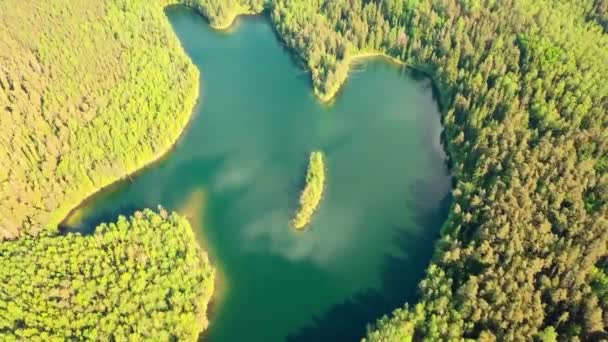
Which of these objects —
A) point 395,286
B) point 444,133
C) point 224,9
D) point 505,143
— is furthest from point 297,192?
point 224,9

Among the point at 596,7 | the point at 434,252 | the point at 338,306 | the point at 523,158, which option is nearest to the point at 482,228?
the point at 434,252

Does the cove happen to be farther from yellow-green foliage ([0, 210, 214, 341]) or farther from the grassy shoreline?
yellow-green foliage ([0, 210, 214, 341])

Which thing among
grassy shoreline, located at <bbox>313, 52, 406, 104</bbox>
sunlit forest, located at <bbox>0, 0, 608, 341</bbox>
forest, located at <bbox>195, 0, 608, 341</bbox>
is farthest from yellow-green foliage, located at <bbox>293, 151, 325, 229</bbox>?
forest, located at <bbox>195, 0, 608, 341</bbox>

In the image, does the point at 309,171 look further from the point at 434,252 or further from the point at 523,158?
the point at 523,158

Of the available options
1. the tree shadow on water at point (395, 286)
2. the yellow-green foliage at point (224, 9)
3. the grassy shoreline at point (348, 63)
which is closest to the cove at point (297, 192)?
the tree shadow on water at point (395, 286)

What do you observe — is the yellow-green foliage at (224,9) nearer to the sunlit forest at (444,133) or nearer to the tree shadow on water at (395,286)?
the sunlit forest at (444,133)

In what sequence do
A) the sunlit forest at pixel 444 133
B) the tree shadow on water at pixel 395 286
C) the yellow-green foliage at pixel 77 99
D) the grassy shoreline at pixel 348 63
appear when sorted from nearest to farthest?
1. the sunlit forest at pixel 444 133
2. the tree shadow on water at pixel 395 286
3. the yellow-green foliage at pixel 77 99
4. the grassy shoreline at pixel 348 63
